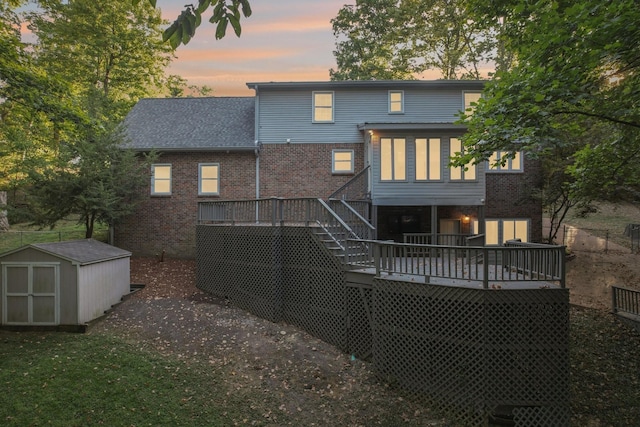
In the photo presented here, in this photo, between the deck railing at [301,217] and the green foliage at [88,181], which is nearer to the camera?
the deck railing at [301,217]

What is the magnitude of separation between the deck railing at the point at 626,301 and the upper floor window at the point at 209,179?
14.9 meters

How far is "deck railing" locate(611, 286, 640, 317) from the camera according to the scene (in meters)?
10.8

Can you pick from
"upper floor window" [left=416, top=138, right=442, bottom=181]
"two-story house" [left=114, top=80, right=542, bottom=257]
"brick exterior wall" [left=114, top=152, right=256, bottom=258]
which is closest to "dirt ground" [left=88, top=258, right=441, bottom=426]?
Answer: "brick exterior wall" [left=114, top=152, right=256, bottom=258]

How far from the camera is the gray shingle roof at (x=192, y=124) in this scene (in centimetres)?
1559

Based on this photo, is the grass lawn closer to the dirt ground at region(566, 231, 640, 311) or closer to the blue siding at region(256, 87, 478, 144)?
the blue siding at region(256, 87, 478, 144)

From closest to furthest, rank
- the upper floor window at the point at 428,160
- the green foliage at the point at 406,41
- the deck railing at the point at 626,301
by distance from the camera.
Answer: the deck railing at the point at 626,301 → the upper floor window at the point at 428,160 → the green foliage at the point at 406,41

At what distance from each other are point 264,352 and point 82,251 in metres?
6.34

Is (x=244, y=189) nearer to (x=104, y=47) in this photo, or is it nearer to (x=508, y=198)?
(x=508, y=198)

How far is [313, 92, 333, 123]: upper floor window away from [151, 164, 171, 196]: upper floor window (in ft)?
22.6

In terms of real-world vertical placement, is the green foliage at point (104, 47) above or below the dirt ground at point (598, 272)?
above

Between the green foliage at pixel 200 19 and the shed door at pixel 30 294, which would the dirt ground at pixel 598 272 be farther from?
the shed door at pixel 30 294

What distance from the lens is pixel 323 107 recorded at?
15680 mm

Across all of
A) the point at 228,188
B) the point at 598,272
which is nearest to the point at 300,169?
the point at 228,188

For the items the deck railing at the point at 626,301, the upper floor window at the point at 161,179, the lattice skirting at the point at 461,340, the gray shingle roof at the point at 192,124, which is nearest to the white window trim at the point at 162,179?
the upper floor window at the point at 161,179
